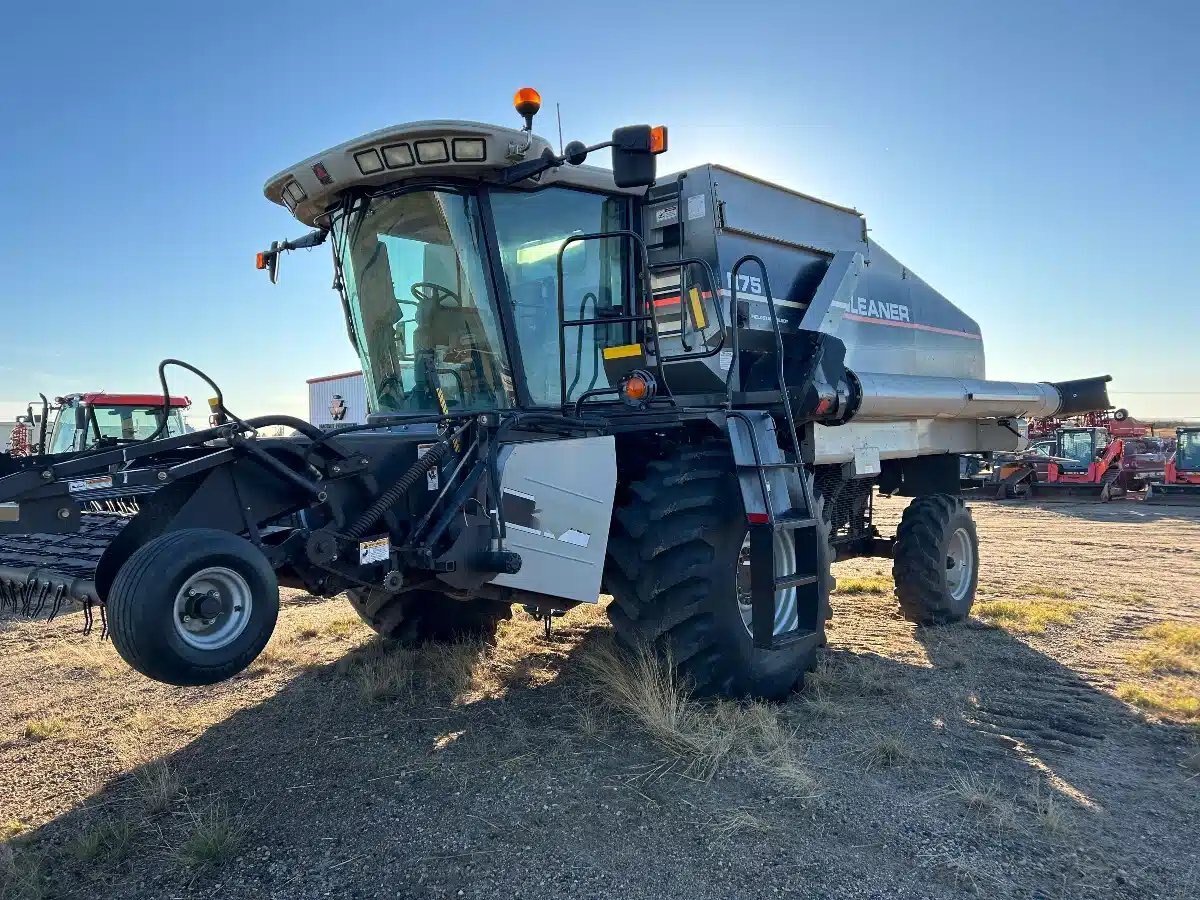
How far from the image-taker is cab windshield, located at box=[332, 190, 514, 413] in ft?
14.6

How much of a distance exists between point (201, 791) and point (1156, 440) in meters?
24.4

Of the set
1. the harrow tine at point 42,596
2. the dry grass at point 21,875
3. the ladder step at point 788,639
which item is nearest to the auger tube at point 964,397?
the ladder step at point 788,639

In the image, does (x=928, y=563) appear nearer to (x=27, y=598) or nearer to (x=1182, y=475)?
(x=27, y=598)

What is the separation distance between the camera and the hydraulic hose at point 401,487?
3488 millimetres

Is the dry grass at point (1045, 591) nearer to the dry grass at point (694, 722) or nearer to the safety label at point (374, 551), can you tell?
the dry grass at point (694, 722)

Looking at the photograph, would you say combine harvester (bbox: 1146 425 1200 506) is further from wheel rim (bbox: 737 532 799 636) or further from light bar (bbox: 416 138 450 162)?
light bar (bbox: 416 138 450 162)

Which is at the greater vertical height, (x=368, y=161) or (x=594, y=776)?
(x=368, y=161)

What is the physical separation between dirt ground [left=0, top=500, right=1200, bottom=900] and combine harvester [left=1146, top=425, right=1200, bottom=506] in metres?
17.4

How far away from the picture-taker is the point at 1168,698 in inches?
190

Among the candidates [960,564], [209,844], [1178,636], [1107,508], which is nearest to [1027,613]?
[960,564]

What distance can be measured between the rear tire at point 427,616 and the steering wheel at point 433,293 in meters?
1.87

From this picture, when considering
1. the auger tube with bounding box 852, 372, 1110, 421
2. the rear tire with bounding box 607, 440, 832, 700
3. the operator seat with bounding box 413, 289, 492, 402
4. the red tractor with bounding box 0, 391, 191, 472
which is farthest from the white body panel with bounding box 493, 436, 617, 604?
the red tractor with bounding box 0, 391, 191, 472

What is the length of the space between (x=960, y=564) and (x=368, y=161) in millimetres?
5818

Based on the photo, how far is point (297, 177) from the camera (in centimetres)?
446
